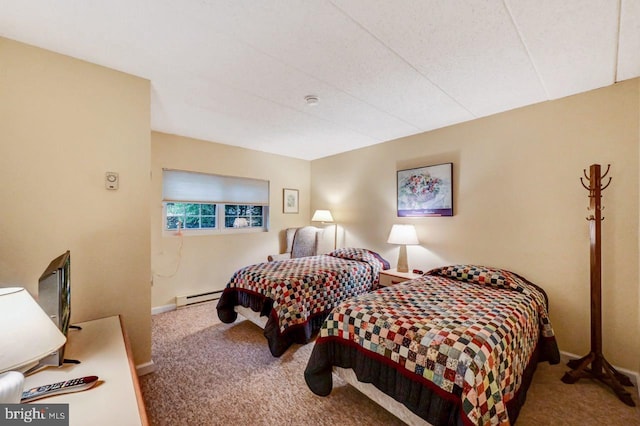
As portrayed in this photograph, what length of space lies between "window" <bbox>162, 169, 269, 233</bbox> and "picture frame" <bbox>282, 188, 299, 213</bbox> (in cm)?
33

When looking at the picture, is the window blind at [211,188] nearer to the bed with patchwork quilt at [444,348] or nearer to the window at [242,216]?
the window at [242,216]

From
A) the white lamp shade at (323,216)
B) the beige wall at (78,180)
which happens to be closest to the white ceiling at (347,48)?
the beige wall at (78,180)

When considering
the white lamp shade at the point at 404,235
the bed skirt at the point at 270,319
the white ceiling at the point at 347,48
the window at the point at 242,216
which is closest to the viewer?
the white ceiling at the point at 347,48

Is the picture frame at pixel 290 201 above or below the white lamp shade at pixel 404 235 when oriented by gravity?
above

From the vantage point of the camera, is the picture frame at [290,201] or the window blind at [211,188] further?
the picture frame at [290,201]

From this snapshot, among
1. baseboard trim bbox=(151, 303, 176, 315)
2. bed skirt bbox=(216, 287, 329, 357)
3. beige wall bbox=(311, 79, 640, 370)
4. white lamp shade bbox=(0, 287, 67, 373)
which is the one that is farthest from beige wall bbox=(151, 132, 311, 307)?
white lamp shade bbox=(0, 287, 67, 373)

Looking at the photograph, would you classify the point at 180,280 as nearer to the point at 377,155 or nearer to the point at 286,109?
the point at 286,109

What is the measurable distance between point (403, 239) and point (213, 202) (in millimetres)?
2754

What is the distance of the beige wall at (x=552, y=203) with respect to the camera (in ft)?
7.05

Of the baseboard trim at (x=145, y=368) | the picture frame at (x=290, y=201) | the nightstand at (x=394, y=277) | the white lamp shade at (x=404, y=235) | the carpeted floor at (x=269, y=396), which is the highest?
the picture frame at (x=290, y=201)

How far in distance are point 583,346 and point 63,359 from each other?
3750 millimetres

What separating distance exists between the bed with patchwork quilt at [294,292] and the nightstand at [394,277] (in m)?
0.14

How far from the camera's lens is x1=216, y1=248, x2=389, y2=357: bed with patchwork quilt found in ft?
8.30

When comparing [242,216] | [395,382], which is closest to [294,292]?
[395,382]
